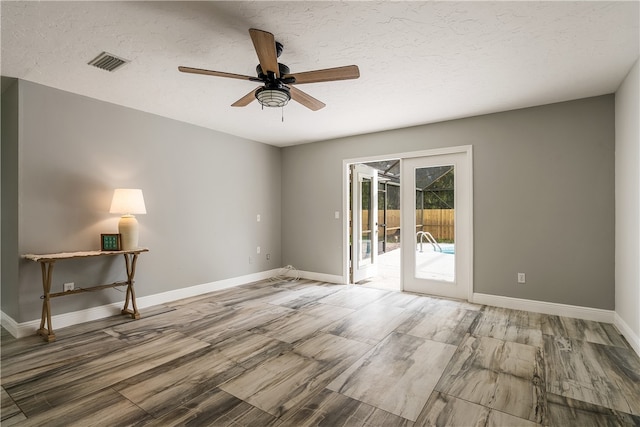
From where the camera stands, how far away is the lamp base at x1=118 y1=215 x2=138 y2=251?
3498 mm

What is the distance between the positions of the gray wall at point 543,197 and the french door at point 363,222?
3.80 ft

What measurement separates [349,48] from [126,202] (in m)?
2.87

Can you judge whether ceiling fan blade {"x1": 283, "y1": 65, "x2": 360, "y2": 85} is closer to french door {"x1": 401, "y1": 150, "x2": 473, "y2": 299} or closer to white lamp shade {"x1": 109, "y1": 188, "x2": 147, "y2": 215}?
white lamp shade {"x1": 109, "y1": 188, "x2": 147, "y2": 215}

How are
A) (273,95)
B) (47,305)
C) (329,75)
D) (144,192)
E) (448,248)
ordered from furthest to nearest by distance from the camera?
(448,248) → (144,192) → (47,305) → (273,95) → (329,75)

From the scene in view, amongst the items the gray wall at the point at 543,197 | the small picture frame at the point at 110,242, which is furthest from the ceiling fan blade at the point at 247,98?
the gray wall at the point at 543,197

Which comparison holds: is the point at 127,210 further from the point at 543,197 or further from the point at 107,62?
the point at 543,197

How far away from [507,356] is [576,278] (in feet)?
5.73

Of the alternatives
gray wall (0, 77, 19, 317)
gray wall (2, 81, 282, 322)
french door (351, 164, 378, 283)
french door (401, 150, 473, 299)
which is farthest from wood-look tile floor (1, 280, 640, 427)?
french door (351, 164, 378, 283)

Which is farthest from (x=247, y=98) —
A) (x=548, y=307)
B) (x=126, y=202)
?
(x=548, y=307)

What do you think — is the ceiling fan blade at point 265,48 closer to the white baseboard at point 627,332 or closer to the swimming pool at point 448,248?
the swimming pool at point 448,248

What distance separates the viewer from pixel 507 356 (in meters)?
2.66

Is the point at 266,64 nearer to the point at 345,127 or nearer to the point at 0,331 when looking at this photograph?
the point at 345,127

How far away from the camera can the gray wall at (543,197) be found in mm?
3492

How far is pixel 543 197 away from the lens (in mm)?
3785
